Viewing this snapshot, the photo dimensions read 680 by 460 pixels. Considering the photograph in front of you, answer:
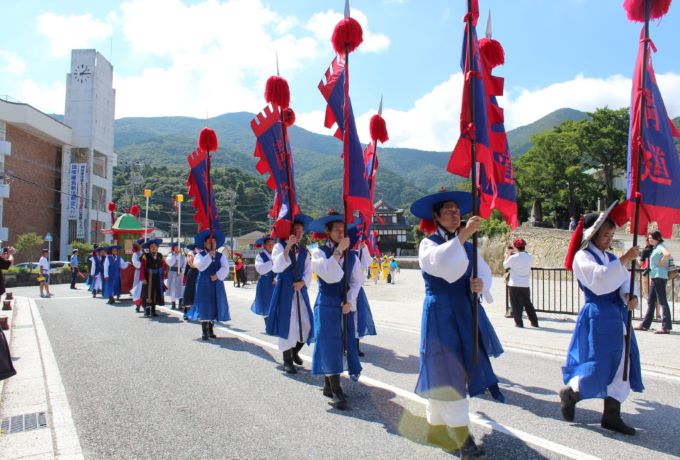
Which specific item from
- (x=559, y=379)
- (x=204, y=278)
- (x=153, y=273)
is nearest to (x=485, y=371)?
(x=559, y=379)

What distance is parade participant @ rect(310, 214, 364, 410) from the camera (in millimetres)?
4648

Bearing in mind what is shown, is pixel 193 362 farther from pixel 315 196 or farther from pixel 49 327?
pixel 315 196

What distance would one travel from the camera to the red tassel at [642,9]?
15.1 feet

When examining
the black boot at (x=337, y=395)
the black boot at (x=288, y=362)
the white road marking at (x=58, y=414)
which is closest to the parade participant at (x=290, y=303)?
the black boot at (x=288, y=362)

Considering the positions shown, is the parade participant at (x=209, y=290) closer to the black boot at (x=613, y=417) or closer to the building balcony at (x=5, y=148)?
the black boot at (x=613, y=417)

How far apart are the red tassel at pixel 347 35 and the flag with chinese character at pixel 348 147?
15 cm

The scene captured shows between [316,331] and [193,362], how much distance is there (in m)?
2.59

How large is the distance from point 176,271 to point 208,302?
5.96 meters

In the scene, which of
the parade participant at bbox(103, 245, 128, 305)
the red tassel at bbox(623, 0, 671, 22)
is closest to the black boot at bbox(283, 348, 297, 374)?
the red tassel at bbox(623, 0, 671, 22)

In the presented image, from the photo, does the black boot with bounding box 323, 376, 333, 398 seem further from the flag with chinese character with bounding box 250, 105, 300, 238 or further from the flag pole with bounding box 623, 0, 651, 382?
the flag pole with bounding box 623, 0, 651, 382

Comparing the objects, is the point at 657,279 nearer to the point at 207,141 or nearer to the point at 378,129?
the point at 378,129

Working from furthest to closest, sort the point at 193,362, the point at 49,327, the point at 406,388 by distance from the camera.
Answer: the point at 49,327 < the point at 193,362 < the point at 406,388

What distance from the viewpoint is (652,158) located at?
4.53 metres

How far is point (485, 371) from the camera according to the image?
3.68 meters
